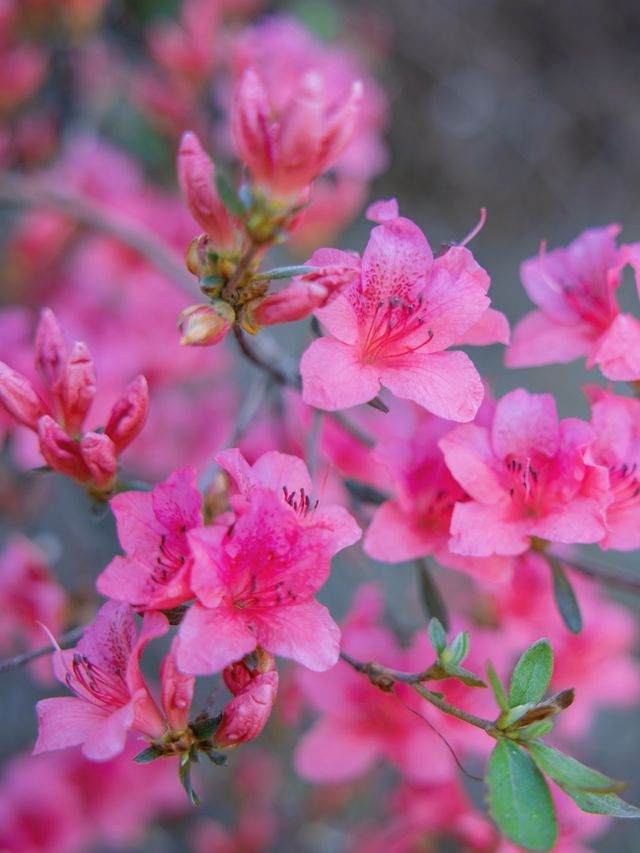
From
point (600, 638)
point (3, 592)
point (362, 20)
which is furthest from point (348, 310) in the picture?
point (362, 20)

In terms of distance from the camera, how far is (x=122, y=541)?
818 millimetres

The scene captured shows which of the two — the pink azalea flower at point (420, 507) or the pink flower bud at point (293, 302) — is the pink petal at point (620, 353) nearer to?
the pink azalea flower at point (420, 507)

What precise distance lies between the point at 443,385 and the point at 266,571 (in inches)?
9.4

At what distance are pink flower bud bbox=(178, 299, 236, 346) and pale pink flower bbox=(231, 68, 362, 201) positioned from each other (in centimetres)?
12

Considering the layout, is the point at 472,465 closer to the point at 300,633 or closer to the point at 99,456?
the point at 300,633

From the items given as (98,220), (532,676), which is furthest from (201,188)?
(98,220)

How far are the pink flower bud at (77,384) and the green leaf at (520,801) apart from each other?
528mm

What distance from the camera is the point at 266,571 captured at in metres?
0.81

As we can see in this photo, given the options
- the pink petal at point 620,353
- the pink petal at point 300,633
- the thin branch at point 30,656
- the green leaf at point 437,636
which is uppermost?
the pink petal at point 620,353

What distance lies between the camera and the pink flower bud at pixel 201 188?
808mm

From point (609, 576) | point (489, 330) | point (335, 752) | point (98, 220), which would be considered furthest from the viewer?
point (98, 220)

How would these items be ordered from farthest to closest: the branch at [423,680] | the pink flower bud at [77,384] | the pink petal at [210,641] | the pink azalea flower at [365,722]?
the pink azalea flower at [365,722], the pink flower bud at [77,384], the branch at [423,680], the pink petal at [210,641]

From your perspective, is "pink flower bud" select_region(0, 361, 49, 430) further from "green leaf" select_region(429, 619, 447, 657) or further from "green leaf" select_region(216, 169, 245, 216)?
"green leaf" select_region(429, 619, 447, 657)

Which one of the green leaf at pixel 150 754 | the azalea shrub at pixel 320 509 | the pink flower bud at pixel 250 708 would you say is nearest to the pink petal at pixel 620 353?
the azalea shrub at pixel 320 509
